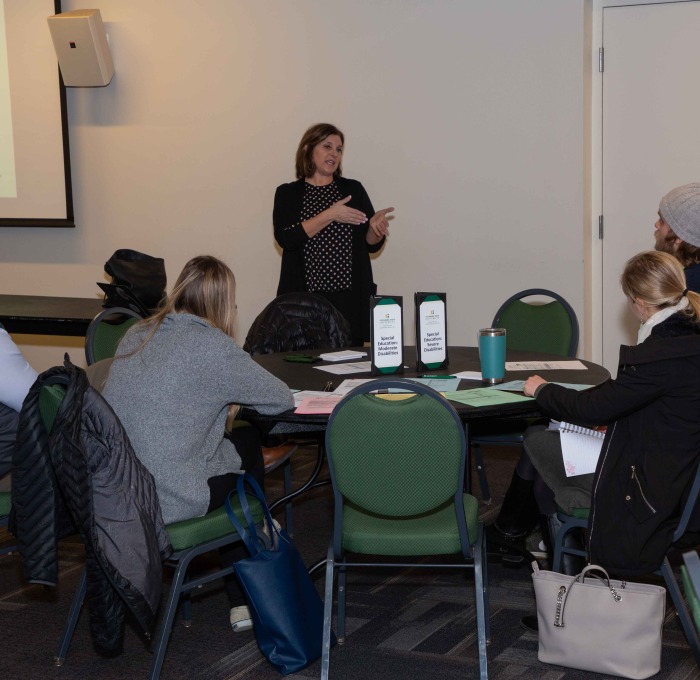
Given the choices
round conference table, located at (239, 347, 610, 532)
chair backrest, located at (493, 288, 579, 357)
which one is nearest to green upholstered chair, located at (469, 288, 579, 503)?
chair backrest, located at (493, 288, 579, 357)

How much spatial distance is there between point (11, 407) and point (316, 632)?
1061mm

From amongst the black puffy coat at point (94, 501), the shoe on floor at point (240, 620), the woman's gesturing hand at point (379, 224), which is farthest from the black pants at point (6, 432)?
the woman's gesturing hand at point (379, 224)

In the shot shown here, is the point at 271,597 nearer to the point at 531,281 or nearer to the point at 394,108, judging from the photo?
the point at 531,281

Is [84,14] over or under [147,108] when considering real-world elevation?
over

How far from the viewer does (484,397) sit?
2.79m

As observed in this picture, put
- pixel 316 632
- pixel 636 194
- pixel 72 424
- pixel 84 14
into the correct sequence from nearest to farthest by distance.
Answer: pixel 72 424 < pixel 316 632 < pixel 636 194 < pixel 84 14

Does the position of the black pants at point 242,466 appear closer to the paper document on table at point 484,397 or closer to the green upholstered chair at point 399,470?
the green upholstered chair at point 399,470

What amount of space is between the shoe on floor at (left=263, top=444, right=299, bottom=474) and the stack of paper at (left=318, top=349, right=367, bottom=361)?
346 mm

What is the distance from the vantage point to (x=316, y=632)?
2641 millimetres

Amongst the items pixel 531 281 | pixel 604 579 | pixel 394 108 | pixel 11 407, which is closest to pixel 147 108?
pixel 394 108

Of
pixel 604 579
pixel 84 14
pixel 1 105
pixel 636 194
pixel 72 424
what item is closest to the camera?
pixel 72 424

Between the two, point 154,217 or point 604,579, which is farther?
point 154,217

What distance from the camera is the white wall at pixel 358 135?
4949 mm

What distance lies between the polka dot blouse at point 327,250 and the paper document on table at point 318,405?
6.25 ft
